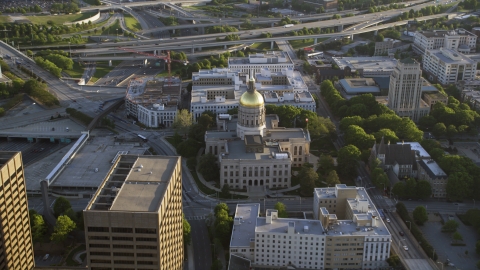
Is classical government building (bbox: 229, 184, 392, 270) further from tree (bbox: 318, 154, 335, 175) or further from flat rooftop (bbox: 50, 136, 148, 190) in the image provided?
flat rooftop (bbox: 50, 136, 148, 190)

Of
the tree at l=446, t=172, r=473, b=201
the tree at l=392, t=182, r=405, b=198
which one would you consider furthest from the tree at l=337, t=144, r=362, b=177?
the tree at l=446, t=172, r=473, b=201

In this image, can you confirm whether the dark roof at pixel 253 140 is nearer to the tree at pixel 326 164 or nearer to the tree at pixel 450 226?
the tree at pixel 326 164

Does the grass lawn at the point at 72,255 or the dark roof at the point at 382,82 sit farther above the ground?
the dark roof at the point at 382,82

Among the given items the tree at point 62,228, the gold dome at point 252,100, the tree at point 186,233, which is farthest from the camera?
the gold dome at point 252,100

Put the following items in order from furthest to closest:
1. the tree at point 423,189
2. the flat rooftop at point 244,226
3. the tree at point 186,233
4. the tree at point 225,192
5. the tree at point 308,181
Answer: the tree at point 225,192
the tree at point 308,181
the tree at point 423,189
the tree at point 186,233
the flat rooftop at point 244,226

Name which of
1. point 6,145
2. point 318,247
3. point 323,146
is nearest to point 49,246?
point 318,247

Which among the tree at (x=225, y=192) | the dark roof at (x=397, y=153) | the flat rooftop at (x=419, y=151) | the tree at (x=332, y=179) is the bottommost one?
the tree at (x=225, y=192)

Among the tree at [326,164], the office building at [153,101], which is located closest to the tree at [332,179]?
the tree at [326,164]
